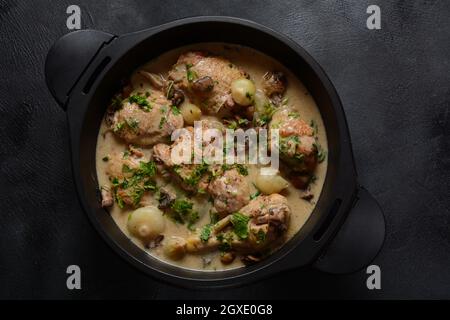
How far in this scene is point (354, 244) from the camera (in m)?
2.75

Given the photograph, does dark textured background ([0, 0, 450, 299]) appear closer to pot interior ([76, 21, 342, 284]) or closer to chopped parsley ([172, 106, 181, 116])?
pot interior ([76, 21, 342, 284])

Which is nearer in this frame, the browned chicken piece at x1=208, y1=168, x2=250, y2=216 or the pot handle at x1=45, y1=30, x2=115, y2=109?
the pot handle at x1=45, y1=30, x2=115, y2=109

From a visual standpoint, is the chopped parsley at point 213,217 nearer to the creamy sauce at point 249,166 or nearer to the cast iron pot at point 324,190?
the creamy sauce at point 249,166

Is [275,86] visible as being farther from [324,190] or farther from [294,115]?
[324,190]

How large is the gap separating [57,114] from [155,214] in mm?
833

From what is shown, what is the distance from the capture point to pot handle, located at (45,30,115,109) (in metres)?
2.78

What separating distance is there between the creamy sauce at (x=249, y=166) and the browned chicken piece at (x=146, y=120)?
0.08 m

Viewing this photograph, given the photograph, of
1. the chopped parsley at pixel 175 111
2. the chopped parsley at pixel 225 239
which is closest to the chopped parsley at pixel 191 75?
the chopped parsley at pixel 175 111

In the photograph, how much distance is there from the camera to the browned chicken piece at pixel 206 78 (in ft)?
9.90

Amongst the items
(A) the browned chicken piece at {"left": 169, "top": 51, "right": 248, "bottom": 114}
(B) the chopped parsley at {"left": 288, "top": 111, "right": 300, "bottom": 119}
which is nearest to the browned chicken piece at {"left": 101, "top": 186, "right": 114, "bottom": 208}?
(A) the browned chicken piece at {"left": 169, "top": 51, "right": 248, "bottom": 114}

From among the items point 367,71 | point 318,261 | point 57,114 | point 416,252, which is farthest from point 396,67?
point 57,114

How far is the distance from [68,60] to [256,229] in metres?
1.16

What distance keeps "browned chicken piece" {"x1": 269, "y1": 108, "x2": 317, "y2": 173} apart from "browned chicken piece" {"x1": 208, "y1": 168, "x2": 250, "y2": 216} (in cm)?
24
